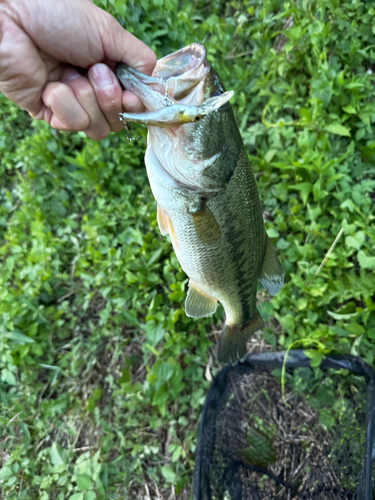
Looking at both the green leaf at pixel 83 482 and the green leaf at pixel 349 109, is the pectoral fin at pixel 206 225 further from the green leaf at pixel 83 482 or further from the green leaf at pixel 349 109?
the green leaf at pixel 83 482

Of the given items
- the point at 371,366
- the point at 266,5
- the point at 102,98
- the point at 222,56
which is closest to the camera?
the point at 102,98

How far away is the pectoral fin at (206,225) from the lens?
4.85 ft

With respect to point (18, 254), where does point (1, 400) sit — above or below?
below

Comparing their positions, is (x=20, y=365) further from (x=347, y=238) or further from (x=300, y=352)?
(x=347, y=238)

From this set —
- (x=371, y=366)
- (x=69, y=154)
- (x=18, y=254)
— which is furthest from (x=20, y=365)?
(x=371, y=366)

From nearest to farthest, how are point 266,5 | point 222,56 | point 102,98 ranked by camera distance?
1. point 102,98
2. point 266,5
3. point 222,56

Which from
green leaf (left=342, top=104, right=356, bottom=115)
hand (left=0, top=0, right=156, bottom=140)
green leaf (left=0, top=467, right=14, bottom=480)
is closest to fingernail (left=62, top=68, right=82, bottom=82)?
hand (left=0, top=0, right=156, bottom=140)

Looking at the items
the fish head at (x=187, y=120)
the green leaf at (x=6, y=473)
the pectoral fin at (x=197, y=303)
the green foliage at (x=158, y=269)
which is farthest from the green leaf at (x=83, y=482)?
the fish head at (x=187, y=120)

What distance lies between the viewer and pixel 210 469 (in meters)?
2.29

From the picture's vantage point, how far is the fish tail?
81.7 inches

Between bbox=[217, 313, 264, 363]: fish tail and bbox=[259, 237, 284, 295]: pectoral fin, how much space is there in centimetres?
31

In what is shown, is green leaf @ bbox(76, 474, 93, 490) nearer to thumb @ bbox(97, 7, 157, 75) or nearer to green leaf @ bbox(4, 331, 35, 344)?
green leaf @ bbox(4, 331, 35, 344)

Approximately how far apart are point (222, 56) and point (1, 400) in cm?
415

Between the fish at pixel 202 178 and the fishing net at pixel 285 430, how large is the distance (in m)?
0.97
